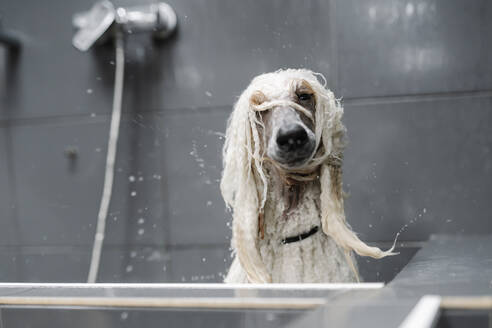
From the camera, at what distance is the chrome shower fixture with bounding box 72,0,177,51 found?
1.60m

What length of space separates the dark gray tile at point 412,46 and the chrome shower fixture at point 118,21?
20.1 inches

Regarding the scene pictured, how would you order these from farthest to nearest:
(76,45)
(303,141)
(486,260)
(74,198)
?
(74,198) < (76,45) < (303,141) < (486,260)

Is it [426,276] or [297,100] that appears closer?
[426,276]

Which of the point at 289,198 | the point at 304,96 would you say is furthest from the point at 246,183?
the point at 304,96

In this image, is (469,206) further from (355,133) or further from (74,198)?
(74,198)

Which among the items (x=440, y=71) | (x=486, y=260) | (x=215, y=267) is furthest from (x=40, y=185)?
(x=486, y=260)

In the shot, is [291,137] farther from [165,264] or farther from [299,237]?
[165,264]

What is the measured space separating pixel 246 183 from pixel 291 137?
0.58 feet

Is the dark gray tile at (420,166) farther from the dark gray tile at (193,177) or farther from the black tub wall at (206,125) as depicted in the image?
the dark gray tile at (193,177)

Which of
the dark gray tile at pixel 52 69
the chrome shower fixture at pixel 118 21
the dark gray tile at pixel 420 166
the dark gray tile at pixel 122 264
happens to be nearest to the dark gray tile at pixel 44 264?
the dark gray tile at pixel 122 264

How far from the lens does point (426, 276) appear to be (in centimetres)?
75

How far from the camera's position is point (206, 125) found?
1.65 metres

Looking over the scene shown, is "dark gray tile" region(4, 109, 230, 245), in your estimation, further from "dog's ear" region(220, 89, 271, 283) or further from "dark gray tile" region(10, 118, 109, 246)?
"dog's ear" region(220, 89, 271, 283)

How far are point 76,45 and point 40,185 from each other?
1.77ft
